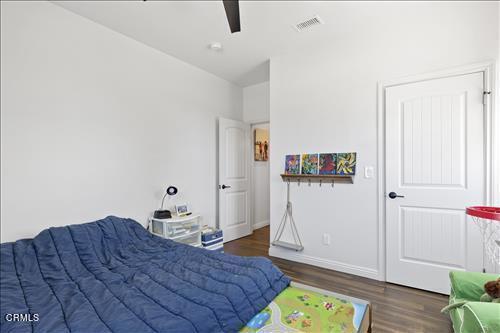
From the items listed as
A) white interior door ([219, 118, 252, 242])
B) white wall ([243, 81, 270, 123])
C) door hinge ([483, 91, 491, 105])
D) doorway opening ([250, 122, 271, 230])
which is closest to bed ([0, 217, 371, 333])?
white interior door ([219, 118, 252, 242])

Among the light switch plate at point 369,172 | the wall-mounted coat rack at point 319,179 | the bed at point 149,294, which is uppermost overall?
the light switch plate at point 369,172

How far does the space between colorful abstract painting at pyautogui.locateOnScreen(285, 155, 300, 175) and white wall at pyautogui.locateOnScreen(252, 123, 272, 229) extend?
184 centimetres

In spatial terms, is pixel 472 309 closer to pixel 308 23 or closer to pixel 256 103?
pixel 308 23

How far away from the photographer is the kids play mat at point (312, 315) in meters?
1.24

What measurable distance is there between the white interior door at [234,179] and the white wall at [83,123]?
508mm

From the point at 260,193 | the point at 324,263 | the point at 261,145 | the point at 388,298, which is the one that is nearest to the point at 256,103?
the point at 261,145

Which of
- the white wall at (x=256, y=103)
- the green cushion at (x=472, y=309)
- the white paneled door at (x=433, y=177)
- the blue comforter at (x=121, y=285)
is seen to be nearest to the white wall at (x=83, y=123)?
the blue comforter at (x=121, y=285)

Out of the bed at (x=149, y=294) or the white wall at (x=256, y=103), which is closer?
the bed at (x=149, y=294)

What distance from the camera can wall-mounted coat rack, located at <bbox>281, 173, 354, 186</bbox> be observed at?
9.17ft

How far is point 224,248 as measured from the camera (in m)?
3.72

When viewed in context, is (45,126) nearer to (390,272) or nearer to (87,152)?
(87,152)

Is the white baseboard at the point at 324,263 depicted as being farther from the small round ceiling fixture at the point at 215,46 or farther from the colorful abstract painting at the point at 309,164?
the small round ceiling fixture at the point at 215,46

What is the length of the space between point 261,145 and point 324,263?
3063 millimetres

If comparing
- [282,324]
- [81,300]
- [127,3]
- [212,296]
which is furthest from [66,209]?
[282,324]
